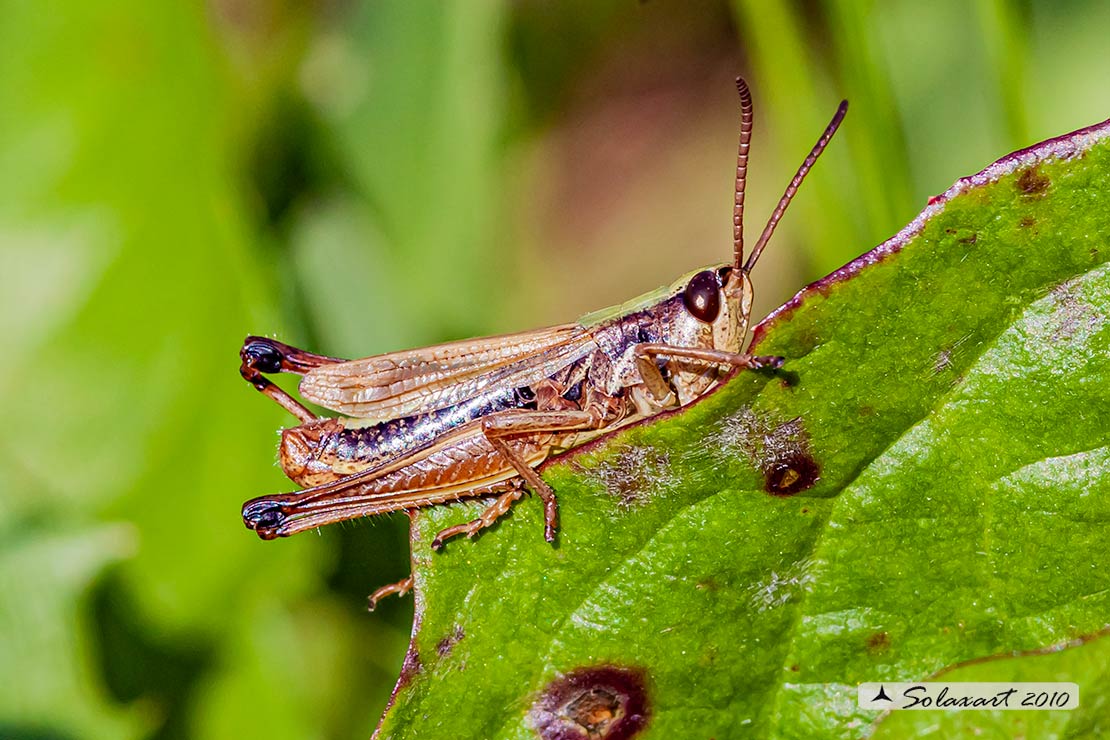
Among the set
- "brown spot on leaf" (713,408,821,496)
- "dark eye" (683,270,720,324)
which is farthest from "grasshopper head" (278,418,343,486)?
"brown spot on leaf" (713,408,821,496)

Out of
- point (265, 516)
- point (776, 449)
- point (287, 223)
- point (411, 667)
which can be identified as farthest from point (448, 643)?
point (287, 223)

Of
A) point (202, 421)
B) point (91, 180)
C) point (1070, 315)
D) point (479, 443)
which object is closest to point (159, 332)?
point (202, 421)

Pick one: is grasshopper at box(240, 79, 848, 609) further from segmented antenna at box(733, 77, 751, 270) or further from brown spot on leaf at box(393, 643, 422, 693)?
brown spot on leaf at box(393, 643, 422, 693)

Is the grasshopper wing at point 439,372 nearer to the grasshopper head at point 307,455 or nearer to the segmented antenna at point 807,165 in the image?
the grasshopper head at point 307,455

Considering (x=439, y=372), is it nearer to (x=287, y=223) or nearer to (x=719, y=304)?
(x=719, y=304)

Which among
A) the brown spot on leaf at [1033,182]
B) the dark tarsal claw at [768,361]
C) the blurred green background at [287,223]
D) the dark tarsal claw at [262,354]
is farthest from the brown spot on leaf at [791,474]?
the dark tarsal claw at [262,354]

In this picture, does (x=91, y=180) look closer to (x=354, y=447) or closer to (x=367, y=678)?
(x=354, y=447)
